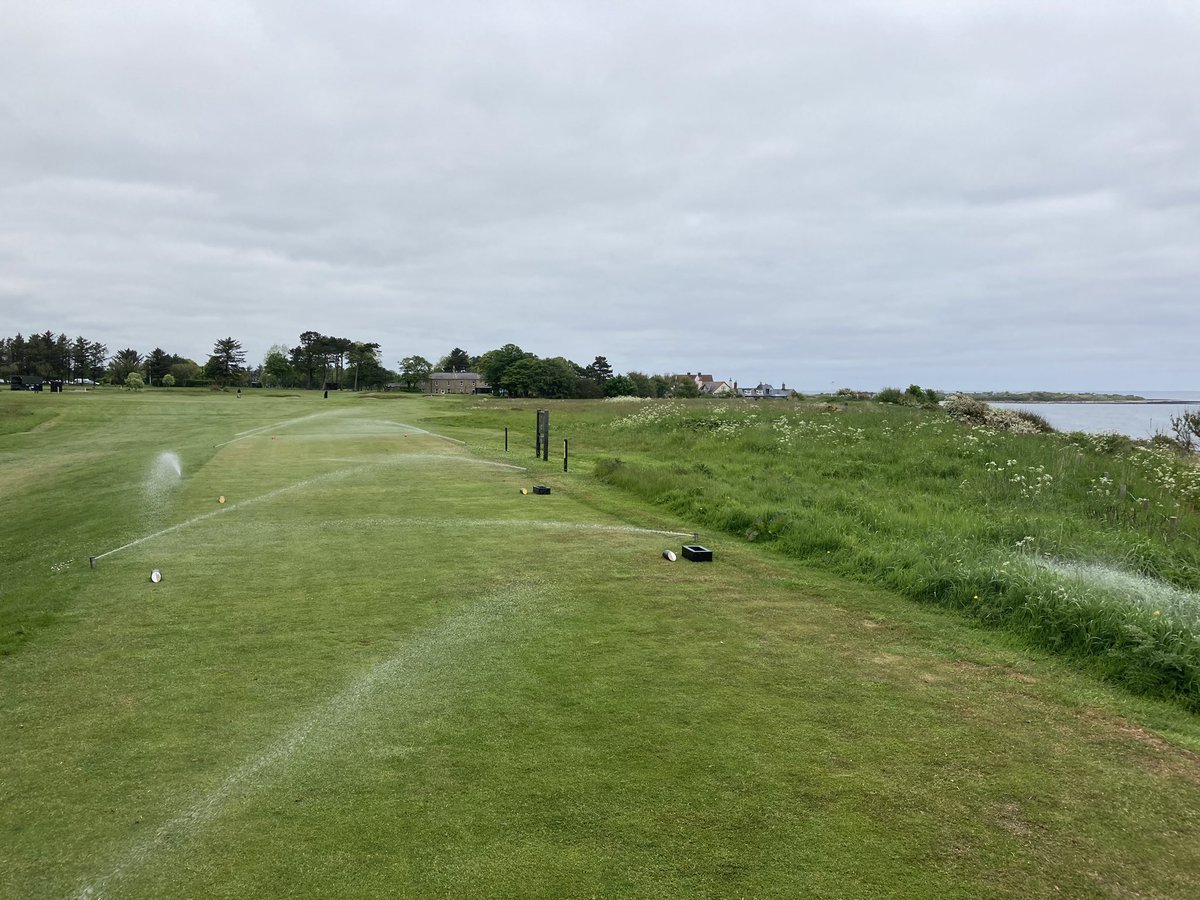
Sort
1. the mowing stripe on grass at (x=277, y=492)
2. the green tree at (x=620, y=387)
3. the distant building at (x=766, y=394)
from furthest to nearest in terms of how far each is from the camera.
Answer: the green tree at (x=620, y=387) → the distant building at (x=766, y=394) → the mowing stripe on grass at (x=277, y=492)

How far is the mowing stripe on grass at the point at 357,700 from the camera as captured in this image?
3576 mm

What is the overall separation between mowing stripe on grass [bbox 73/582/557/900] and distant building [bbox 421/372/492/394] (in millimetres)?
142424

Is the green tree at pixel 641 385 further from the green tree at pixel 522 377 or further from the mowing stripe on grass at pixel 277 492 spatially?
the mowing stripe on grass at pixel 277 492

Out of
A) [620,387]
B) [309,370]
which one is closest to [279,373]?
[309,370]

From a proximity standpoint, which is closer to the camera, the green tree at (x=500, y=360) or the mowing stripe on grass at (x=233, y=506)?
the mowing stripe on grass at (x=233, y=506)

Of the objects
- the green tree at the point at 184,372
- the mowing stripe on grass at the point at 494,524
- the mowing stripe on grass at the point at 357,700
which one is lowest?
the mowing stripe on grass at the point at 357,700

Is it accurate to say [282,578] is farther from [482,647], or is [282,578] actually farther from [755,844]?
[755,844]

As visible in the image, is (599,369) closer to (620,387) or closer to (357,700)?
(620,387)

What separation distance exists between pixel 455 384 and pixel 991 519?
151109 millimetres

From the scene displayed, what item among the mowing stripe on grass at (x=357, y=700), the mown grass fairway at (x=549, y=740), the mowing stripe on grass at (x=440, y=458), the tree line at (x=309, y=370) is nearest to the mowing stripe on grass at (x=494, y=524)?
the mown grass fairway at (x=549, y=740)

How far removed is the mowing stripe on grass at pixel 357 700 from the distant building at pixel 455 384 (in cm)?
14242

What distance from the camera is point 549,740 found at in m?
4.65

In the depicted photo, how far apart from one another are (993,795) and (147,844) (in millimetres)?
4538

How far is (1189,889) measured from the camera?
3.33 meters
